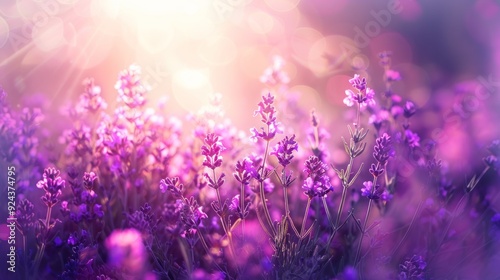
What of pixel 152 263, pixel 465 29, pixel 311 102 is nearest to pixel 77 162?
pixel 152 263

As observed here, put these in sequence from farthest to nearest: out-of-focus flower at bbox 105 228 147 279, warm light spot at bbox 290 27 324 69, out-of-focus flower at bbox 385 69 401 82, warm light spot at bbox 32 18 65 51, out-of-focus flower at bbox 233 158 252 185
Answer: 1. warm light spot at bbox 290 27 324 69
2. warm light spot at bbox 32 18 65 51
3. out-of-focus flower at bbox 385 69 401 82
4. out-of-focus flower at bbox 233 158 252 185
5. out-of-focus flower at bbox 105 228 147 279

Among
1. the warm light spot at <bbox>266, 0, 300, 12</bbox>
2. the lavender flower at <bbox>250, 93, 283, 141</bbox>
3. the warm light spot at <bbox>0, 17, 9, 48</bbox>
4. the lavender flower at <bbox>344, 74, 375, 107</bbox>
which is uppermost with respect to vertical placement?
the warm light spot at <bbox>266, 0, 300, 12</bbox>

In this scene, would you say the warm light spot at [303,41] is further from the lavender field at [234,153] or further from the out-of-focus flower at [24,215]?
the out-of-focus flower at [24,215]

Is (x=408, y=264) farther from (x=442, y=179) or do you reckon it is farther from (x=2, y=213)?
(x=2, y=213)

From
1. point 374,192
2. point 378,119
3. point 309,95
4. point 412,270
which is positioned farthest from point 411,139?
point 309,95

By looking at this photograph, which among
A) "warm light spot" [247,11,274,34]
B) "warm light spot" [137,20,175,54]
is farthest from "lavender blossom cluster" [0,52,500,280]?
"warm light spot" [247,11,274,34]

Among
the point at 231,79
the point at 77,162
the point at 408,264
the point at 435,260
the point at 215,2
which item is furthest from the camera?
the point at 231,79

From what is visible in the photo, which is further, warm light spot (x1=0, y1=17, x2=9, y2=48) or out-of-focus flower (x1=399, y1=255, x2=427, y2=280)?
warm light spot (x1=0, y1=17, x2=9, y2=48)

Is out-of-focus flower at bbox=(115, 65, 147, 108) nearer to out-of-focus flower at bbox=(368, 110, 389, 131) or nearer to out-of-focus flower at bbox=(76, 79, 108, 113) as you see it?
out-of-focus flower at bbox=(76, 79, 108, 113)
